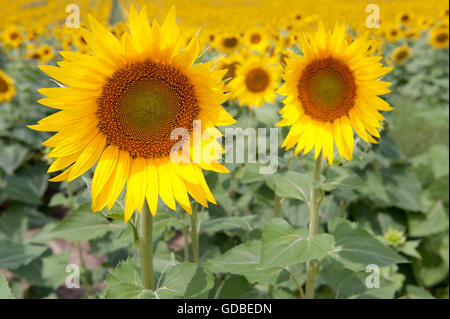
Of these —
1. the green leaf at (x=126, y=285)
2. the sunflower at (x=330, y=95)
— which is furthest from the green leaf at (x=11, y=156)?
the sunflower at (x=330, y=95)

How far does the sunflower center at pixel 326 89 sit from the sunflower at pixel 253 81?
7.91 feet

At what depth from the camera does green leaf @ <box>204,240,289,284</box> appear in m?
1.87

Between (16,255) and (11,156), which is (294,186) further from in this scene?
(11,156)

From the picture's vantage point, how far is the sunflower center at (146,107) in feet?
4.03

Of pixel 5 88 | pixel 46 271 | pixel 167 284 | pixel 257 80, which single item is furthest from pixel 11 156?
pixel 167 284

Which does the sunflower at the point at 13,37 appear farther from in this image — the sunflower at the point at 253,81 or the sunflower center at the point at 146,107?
the sunflower center at the point at 146,107

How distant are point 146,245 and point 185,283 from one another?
0.23 meters

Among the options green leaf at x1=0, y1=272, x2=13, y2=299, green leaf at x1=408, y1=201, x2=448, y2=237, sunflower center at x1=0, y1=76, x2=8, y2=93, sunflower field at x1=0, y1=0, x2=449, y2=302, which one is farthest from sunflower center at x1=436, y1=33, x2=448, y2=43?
green leaf at x1=0, y1=272, x2=13, y2=299

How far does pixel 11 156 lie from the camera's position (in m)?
4.17

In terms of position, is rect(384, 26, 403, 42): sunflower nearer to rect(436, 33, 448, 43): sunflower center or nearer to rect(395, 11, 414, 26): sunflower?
rect(436, 33, 448, 43): sunflower center
